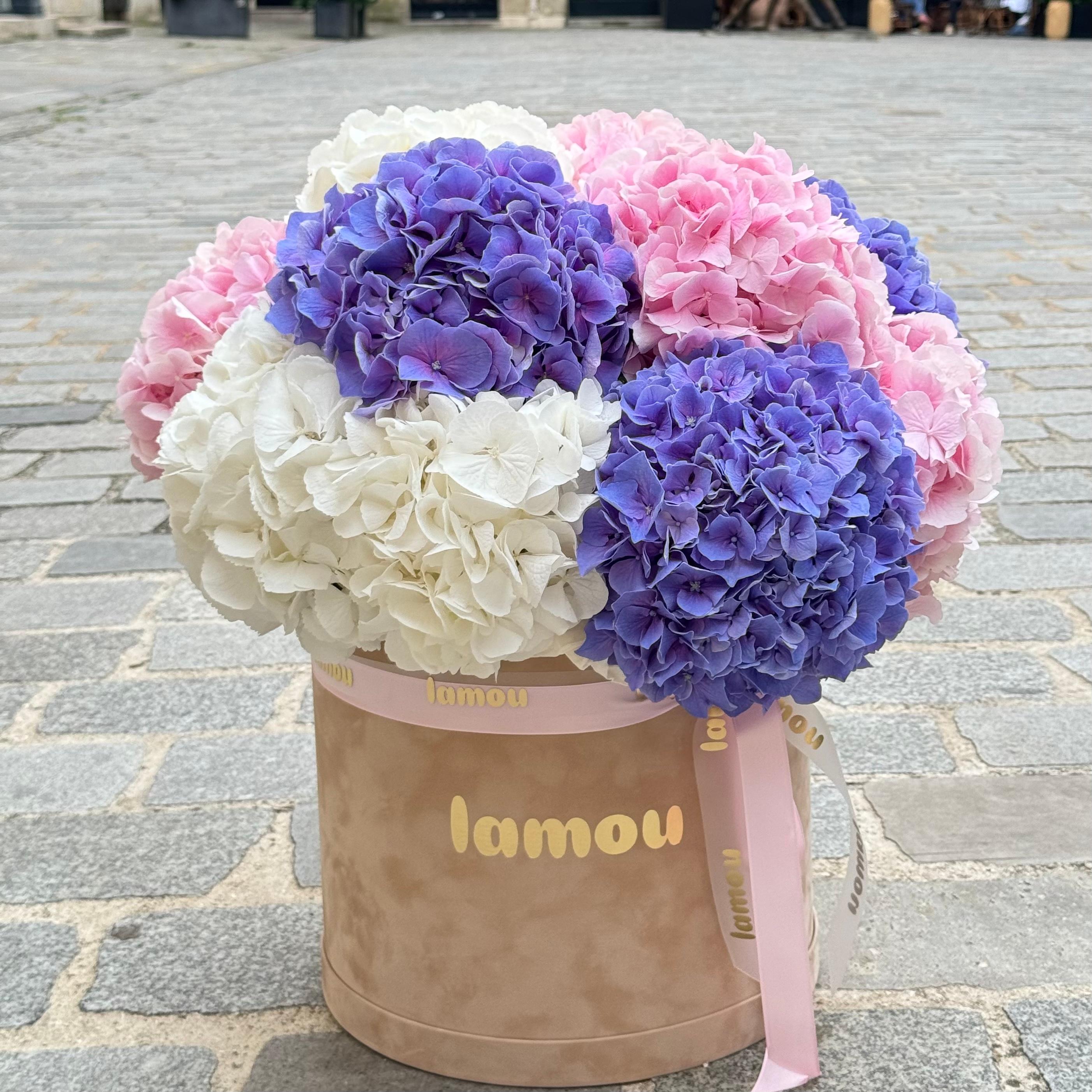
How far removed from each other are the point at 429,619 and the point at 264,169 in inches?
325

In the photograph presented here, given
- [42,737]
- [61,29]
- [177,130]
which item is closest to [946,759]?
[42,737]

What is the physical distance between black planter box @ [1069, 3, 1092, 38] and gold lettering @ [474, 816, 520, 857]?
2721 cm

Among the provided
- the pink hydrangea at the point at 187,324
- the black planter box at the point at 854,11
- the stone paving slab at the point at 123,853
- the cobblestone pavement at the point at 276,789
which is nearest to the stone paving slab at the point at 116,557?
the cobblestone pavement at the point at 276,789

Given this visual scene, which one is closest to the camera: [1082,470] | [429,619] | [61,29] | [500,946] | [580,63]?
[429,619]

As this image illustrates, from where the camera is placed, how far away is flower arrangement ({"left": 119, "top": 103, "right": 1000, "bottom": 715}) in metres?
1.38

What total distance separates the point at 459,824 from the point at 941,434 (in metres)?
0.72

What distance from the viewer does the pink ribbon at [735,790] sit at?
1559mm

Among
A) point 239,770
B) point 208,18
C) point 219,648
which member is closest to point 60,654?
point 219,648

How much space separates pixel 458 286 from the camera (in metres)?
1.44

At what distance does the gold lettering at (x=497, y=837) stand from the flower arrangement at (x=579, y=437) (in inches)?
8.8

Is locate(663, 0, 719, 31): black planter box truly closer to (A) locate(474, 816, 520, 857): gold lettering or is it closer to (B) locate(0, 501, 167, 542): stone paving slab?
(B) locate(0, 501, 167, 542): stone paving slab

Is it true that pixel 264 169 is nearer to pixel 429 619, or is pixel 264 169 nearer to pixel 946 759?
pixel 946 759

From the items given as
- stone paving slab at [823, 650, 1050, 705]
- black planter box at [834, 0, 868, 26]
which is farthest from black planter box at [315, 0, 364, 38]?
stone paving slab at [823, 650, 1050, 705]

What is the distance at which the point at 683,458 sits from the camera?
4.63ft
